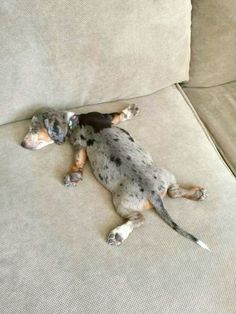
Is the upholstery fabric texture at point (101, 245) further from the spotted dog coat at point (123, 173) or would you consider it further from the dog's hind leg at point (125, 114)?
the dog's hind leg at point (125, 114)

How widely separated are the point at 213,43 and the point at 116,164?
725mm

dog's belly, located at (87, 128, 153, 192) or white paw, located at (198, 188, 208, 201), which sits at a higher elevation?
dog's belly, located at (87, 128, 153, 192)

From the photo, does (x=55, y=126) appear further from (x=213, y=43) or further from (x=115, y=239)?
(x=213, y=43)

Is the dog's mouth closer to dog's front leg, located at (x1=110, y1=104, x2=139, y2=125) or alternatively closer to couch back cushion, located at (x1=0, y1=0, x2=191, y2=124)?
couch back cushion, located at (x1=0, y1=0, x2=191, y2=124)

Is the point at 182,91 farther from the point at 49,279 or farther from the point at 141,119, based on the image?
the point at 49,279

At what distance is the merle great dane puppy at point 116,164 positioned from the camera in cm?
122

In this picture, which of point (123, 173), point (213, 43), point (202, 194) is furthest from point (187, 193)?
point (213, 43)

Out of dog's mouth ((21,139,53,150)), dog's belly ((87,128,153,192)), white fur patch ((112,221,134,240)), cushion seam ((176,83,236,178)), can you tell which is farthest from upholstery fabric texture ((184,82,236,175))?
dog's mouth ((21,139,53,150))

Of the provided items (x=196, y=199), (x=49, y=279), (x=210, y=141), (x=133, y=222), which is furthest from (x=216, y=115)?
(x=49, y=279)

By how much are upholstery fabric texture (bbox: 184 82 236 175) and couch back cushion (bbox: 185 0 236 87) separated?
0.04 m

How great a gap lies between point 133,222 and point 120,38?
0.65m

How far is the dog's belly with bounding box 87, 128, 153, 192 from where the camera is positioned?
1.26 m

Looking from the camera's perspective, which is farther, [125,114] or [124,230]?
[125,114]

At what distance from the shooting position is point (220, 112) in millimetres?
1643
